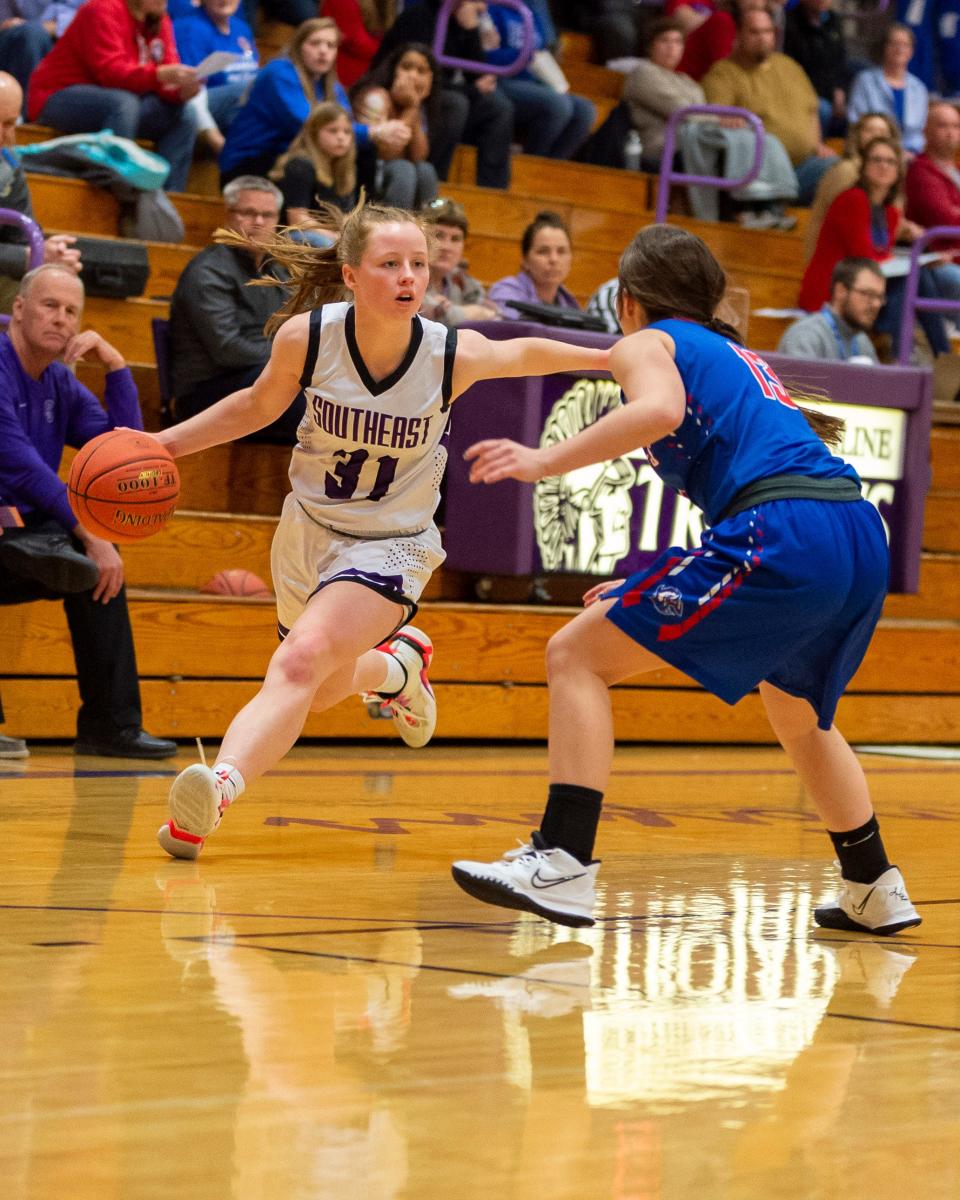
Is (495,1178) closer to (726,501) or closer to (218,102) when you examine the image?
(726,501)

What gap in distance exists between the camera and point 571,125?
37.4 feet

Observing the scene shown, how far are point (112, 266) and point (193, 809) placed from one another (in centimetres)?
450

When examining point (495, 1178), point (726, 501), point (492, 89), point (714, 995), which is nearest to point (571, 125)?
point (492, 89)

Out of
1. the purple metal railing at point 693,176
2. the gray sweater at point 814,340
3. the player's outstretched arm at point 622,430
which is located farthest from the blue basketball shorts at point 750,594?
the purple metal railing at point 693,176

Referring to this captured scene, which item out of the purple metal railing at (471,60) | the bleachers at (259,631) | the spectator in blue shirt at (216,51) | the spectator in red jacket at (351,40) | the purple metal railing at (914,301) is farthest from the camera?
the spectator in red jacket at (351,40)

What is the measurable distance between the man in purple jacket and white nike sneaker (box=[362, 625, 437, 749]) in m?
1.29

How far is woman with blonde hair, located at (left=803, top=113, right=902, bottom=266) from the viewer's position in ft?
34.4

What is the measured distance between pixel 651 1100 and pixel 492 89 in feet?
29.1

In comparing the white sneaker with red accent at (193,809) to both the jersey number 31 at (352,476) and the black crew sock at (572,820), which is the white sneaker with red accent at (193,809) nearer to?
the jersey number 31 at (352,476)

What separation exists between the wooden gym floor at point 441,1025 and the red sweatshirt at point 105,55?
488 cm

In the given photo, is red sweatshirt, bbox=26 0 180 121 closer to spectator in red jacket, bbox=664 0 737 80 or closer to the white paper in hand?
the white paper in hand

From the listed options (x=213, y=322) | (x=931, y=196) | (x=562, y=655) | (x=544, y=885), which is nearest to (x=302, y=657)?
(x=562, y=655)

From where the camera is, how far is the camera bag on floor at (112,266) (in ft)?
26.6

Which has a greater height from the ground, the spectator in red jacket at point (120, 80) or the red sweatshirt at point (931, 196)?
the spectator in red jacket at point (120, 80)
